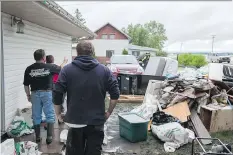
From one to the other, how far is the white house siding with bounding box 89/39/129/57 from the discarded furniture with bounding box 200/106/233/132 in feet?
95.8

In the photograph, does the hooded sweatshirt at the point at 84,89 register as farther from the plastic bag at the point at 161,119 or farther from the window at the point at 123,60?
the window at the point at 123,60

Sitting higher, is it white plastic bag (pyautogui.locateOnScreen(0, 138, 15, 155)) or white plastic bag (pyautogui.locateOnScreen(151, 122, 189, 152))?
white plastic bag (pyautogui.locateOnScreen(0, 138, 15, 155))

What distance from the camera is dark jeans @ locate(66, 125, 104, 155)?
2.81 metres

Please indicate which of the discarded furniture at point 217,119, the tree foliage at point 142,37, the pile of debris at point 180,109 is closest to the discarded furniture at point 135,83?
the pile of debris at point 180,109

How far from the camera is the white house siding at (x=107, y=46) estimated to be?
1357 inches

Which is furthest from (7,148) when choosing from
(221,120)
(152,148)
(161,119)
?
(221,120)

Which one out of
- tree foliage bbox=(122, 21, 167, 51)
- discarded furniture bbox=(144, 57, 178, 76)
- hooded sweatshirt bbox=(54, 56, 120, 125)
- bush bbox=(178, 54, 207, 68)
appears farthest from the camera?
tree foliage bbox=(122, 21, 167, 51)

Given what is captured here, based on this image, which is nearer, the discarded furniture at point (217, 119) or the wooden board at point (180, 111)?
the discarded furniture at point (217, 119)

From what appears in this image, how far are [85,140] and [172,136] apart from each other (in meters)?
Answer: 2.39

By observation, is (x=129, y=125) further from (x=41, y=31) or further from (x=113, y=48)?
(x=113, y=48)

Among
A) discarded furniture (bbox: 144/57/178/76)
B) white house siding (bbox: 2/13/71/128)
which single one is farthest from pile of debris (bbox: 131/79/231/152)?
discarded furniture (bbox: 144/57/178/76)

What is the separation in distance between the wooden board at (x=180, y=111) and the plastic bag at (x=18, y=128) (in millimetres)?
3346

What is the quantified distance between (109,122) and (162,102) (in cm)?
161

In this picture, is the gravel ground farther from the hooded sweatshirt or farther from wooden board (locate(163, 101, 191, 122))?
the hooded sweatshirt
